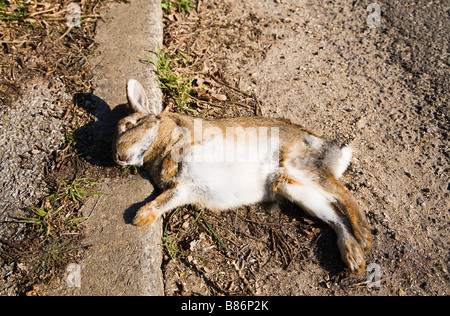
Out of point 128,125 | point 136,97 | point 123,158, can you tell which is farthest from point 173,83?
point 123,158

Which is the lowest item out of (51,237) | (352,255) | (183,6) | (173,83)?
(51,237)

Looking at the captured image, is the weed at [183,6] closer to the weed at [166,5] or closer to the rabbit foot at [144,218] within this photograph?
the weed at [166,5]

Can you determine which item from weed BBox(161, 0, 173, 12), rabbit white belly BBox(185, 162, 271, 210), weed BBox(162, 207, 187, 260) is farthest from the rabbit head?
weed BBox(161, 0, 173, 12)

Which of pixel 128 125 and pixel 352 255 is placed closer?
pixel 352 255

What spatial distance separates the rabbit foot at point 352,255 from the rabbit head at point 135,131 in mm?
2146

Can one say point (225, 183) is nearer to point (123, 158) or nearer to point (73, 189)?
point (123, 158)

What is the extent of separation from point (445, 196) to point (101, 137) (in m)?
3.70

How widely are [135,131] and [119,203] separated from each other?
732 millimetres

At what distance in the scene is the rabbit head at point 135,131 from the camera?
3637 millimetres

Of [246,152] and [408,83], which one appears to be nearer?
[246,152]

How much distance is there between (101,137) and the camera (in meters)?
4.05

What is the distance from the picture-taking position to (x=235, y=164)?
373 centimetres

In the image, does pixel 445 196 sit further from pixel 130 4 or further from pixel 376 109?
pixel 130 4

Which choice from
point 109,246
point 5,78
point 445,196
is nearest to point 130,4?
point 5,78
